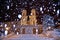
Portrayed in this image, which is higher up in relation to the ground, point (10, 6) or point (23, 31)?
point (10, 6)

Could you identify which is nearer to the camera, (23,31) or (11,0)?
(23,31)

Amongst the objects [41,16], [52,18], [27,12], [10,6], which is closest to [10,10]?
[10,6]

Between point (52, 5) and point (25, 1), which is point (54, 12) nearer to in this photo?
point (52, 5)

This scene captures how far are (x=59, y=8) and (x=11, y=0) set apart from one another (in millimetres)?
1291

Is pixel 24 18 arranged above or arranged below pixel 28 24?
above

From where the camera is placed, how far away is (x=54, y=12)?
4777 millimetres

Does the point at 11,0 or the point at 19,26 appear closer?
the point at 19,26

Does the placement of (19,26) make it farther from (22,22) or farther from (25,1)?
(25,1)

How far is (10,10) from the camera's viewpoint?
16.0 ft

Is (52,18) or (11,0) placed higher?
(11,0)

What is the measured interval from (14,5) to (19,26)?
2.03ft

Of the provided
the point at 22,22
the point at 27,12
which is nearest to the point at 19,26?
the point at 22,22

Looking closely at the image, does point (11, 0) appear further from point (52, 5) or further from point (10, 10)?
point (52, 5)

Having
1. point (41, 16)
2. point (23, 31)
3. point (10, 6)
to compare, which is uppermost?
point (10, 6)
